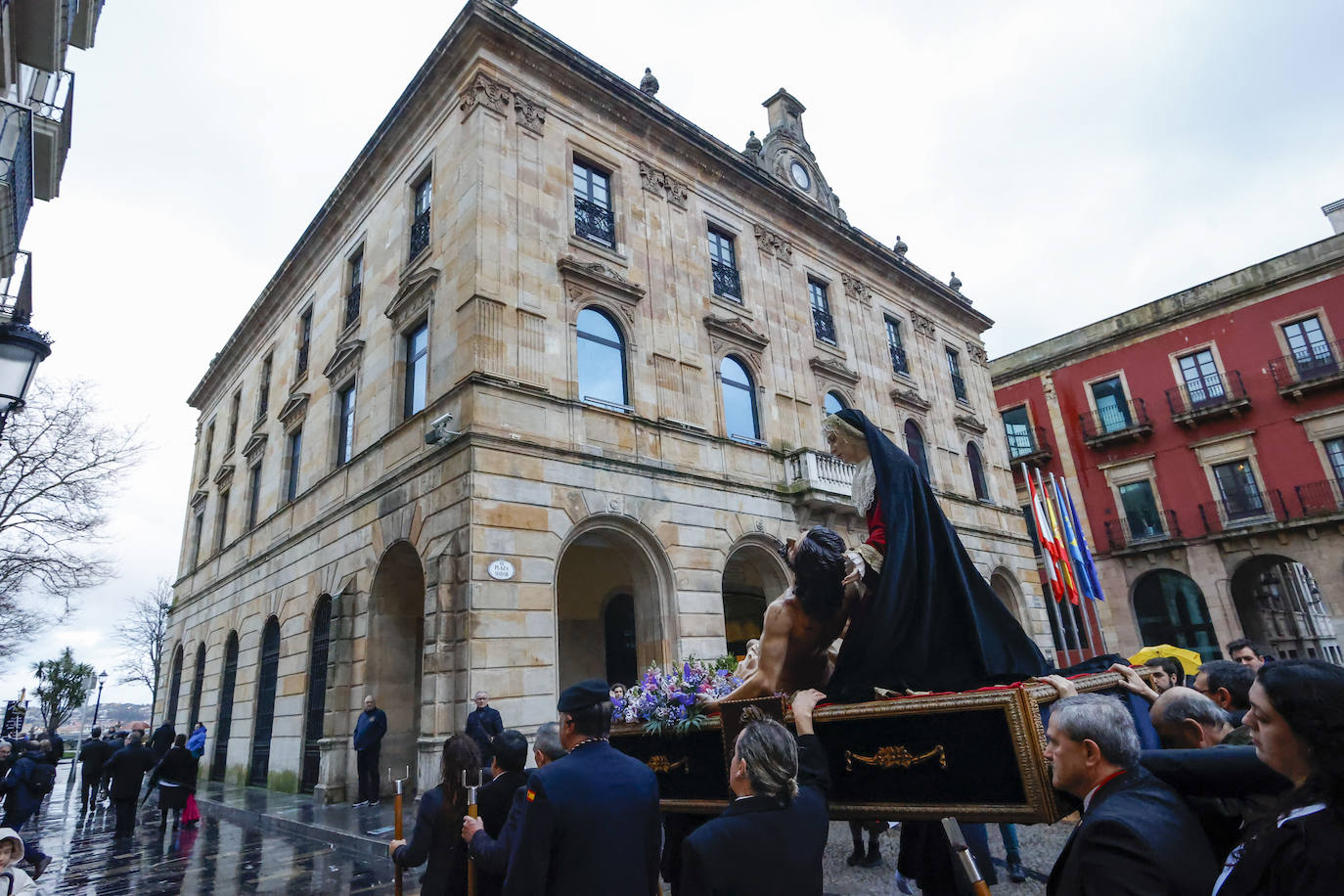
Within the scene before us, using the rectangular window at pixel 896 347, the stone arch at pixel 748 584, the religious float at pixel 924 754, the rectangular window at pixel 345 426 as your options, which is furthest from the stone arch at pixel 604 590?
the rectangular window at pixel 896 347

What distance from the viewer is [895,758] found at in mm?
2779

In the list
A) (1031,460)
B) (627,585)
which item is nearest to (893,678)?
(627,585)

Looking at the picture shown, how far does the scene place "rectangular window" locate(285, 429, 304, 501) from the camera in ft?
62.7

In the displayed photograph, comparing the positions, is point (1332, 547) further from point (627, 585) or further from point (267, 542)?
point (267, 542)

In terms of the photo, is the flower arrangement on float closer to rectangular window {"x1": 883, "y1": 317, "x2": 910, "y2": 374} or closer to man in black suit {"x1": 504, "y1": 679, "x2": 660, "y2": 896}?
man in black suit {"x1": 504, "y1": 679, "x2": 660, "y2": 896}

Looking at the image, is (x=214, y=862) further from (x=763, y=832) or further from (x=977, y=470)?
(x=977, y=470)

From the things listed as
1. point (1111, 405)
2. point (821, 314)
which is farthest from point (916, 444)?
point (1111, 405)

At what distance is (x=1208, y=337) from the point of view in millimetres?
27016

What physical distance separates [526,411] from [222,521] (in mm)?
17911

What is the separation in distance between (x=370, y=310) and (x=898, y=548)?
16.0m

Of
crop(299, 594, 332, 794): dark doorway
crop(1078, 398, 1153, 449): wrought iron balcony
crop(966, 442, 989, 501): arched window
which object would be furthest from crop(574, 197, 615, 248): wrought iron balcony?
crop(1078, 398, 1153, 449): wrought iron balcony

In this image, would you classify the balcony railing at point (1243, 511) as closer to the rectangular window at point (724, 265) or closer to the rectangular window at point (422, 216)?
the rectangular window at point (724, 265)

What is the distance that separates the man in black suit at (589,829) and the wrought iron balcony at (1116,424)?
30.2 meters

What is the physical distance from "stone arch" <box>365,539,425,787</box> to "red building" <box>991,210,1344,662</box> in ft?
71.1
